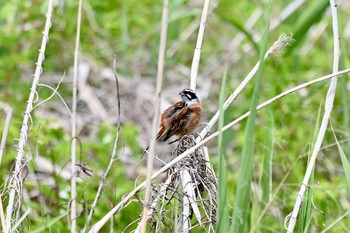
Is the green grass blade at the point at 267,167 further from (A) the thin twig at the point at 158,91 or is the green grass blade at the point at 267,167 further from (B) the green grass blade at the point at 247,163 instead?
(A) the thin twig at the point at 158,91

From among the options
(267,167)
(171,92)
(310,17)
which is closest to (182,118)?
(267,167)

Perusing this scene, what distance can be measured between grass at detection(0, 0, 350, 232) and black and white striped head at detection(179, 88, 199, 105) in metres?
0.39

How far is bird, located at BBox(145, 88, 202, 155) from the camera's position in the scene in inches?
140

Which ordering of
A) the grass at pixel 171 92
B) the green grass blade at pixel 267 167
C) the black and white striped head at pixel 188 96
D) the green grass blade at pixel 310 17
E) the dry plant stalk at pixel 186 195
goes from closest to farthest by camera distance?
1. the dry plant stalk at pixel 186 195
2. the black and white striped head at pixel 188 96
3. the green grass blade at pixel 267 167
4. the grass at pixel 171 92
5. the green grass blade at pixel 310 17

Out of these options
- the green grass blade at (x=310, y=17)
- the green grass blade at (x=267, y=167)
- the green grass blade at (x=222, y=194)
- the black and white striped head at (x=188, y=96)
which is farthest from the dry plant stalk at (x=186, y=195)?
the green grass blade at (x=310, y=17)

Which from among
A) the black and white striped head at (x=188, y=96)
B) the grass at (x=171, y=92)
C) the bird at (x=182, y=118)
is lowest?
the bird at (x=182, y=118)

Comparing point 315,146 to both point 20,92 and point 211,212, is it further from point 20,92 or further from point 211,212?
point 20,92

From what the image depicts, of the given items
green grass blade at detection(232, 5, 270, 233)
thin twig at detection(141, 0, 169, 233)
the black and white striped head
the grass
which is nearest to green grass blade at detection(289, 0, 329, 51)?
the grass

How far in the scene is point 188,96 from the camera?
141 inches

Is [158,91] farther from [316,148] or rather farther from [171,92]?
[171,92]

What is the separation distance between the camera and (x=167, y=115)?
3.66 meters

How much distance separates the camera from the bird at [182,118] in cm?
355

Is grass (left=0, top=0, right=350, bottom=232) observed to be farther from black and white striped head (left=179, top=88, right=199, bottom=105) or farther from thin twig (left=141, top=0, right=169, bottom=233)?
thin twig (left=141, top=0, right=169, bottom=233)

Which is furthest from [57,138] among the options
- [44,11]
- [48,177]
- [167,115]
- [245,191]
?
[245,191]
